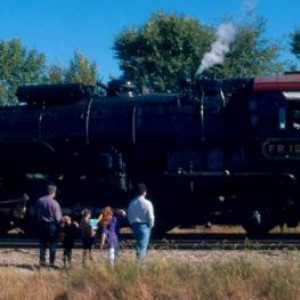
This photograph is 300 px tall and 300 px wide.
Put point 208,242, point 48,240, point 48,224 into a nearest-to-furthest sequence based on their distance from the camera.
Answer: point 48,240 → point 48,224 → point 208,242

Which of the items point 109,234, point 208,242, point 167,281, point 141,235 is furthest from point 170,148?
point 167,281

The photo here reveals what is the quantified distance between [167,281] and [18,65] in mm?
45447

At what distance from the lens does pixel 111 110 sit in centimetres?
2106

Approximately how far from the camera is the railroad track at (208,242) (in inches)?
669

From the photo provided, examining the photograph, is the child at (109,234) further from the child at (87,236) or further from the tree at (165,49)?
the tree at (165,49)

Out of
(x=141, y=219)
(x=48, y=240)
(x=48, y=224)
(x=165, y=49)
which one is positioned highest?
(x=165, y=49)

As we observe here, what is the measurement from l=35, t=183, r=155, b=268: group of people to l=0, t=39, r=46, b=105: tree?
125 feet

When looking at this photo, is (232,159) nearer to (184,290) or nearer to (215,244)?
(215,244)

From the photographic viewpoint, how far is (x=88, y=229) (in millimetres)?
15891

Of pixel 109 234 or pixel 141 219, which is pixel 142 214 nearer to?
pixel 141 219

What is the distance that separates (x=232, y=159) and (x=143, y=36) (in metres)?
27.3

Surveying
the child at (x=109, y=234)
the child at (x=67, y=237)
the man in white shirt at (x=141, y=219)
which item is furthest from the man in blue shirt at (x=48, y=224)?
the man in white shirt at (x=141, y=219)

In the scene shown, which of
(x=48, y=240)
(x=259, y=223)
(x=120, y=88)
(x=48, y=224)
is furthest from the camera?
(x=120, y=88)

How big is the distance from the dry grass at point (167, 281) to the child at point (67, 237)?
5.09ft
